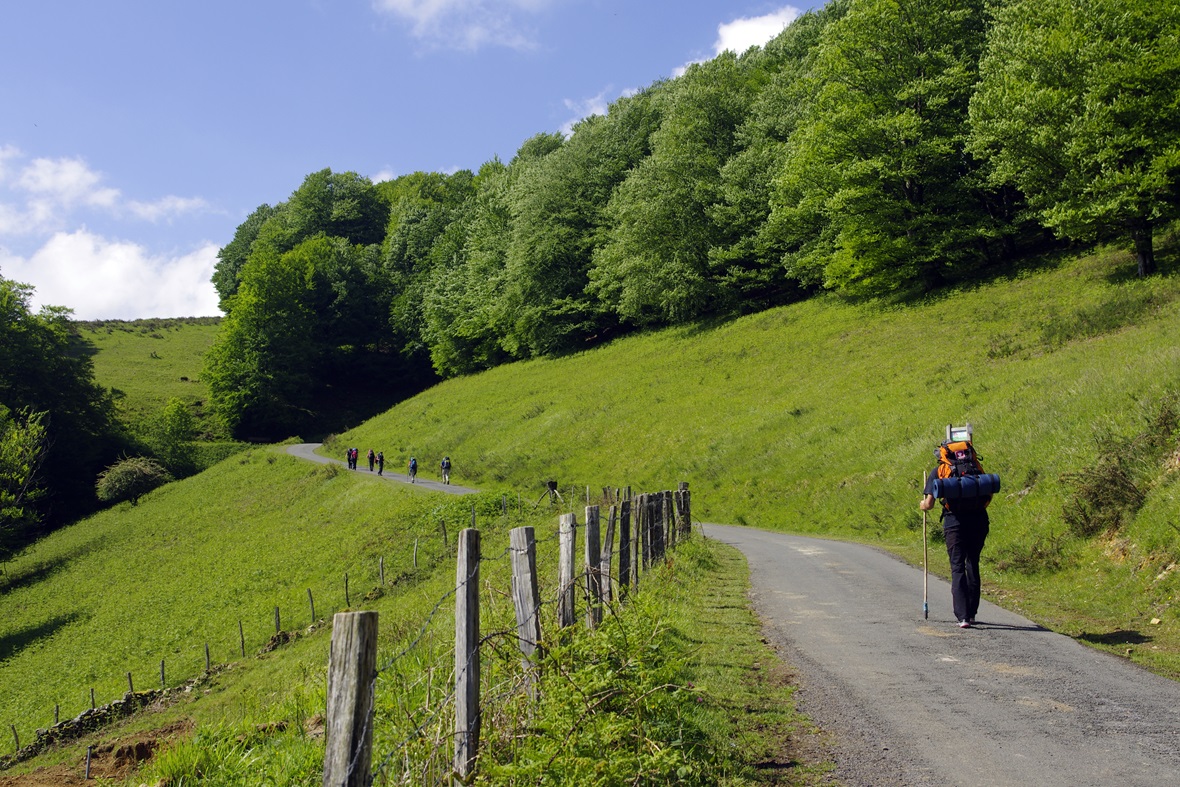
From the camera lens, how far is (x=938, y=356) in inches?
1324

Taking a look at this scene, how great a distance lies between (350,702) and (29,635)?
34.9 metres

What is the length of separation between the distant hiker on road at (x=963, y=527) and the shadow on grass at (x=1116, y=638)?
3.99 ft

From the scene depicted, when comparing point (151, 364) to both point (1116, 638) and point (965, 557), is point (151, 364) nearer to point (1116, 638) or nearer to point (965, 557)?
point (965, 557)

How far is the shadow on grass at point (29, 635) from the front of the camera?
1153 inches

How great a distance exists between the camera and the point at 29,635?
30562mm

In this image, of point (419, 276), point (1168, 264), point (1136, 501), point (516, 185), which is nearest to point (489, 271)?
point (516, 185)

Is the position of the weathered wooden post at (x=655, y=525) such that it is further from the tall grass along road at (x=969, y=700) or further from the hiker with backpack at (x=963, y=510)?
the hiker with backpack at (x=963, y=510)

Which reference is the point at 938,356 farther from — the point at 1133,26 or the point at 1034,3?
the point at 1034,3

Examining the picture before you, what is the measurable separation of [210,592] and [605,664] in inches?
1135

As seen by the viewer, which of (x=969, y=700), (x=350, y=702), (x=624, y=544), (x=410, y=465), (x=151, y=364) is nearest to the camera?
(x=350, y=702)

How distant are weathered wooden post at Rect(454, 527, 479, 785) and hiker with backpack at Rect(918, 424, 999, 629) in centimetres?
659

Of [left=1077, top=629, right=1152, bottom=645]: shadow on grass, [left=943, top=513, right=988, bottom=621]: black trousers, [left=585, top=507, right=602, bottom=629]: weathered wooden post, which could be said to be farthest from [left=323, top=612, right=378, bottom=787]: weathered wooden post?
[left=1077, top=629, right=1152, bottom=645]: shadow on grass

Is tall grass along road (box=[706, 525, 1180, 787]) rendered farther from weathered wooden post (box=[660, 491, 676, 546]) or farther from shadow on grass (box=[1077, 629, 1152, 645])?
weathered wooden post (box=[660, 491, 676, 546])

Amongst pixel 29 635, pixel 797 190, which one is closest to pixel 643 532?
pixel 29 635
